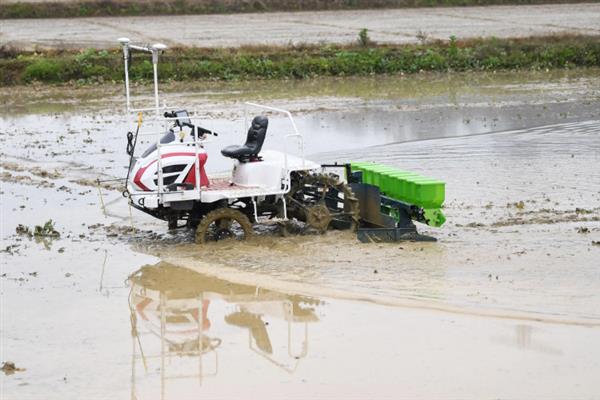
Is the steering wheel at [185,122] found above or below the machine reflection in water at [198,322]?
above

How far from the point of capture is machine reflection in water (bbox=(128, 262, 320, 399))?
37.1 feet

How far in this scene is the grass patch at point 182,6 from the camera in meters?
51.2

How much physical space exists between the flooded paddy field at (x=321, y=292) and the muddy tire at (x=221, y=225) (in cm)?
25

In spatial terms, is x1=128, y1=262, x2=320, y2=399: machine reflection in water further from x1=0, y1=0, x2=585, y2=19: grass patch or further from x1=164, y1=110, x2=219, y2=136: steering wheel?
x1=0, y1=0, x2=585, y2=19: grass patch

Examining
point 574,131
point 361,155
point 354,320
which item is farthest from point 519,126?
point 354,320

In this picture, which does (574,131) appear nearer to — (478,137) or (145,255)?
(478,137)

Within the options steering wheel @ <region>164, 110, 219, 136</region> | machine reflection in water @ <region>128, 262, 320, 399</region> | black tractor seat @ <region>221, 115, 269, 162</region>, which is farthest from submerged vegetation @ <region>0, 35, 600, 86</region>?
machine reflection in water @ <region>128, 262, 320, 399</region>

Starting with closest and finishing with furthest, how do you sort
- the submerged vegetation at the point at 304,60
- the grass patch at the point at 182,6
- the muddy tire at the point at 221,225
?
1. the muddy tire at the point at 221,225
2. the submerged vegetation at the point at 304,60
3. the grass patch at the point at 182,6

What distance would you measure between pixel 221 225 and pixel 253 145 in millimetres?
1198

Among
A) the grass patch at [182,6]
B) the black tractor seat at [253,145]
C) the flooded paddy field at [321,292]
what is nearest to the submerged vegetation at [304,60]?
the flooded paddy field at [321,292]

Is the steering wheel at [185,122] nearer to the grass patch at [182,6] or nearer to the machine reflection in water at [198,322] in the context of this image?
the machine reflection in water at [198,322]

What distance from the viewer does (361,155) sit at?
22.1 meters

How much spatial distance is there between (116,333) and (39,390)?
6.06 feet

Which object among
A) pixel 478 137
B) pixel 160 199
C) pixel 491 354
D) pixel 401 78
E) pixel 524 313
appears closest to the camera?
pixel 491 354
